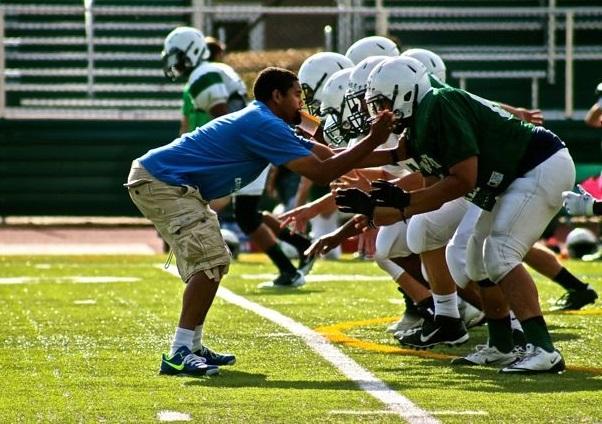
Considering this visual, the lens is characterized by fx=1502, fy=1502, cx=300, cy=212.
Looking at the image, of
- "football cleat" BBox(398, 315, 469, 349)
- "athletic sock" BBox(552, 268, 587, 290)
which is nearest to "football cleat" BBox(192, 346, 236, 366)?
"football cleat" BBox(398, 315, 469, 349)

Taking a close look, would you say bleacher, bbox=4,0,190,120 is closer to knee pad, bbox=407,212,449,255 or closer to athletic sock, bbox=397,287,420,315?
athletic sock, bbox=397,287,420,315

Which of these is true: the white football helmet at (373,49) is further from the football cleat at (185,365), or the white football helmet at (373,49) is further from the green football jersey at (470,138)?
the football cleat at (185,365)

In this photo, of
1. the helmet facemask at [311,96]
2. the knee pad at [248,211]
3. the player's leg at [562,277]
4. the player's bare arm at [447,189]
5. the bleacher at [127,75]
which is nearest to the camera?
the player's bare arm at [447,189]

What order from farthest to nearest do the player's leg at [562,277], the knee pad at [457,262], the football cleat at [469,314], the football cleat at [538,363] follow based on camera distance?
the player's leg at [562,277] → the football cleat at [469,314] → the knee pad at [457,262] → the football cleat at [538,363]

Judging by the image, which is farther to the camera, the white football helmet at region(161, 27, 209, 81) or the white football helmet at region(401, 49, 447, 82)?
the white football helmet at region(161, 27, 209, 81)

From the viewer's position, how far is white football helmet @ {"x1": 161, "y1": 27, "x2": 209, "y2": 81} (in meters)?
12.2

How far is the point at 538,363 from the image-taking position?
21.3ft

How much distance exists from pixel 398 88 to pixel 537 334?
123 cm

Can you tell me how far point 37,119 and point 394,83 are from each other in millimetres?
11677

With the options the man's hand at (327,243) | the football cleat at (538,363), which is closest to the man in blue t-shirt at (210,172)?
the man's hand at (327,243)

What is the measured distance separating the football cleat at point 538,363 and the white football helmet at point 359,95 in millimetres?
1322

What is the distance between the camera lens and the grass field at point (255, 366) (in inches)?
216

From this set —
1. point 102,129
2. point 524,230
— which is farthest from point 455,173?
point 102,129

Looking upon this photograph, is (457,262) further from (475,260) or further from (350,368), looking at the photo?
(350,368)
